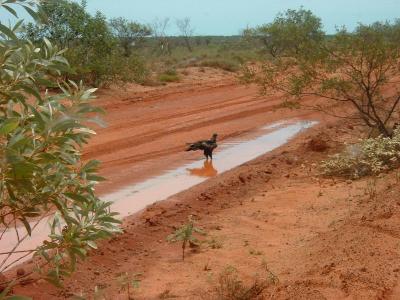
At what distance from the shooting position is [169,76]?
2856 cm

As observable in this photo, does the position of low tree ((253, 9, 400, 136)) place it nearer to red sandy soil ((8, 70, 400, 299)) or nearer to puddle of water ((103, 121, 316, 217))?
red sandy soil ((8, 70, 400, 299))

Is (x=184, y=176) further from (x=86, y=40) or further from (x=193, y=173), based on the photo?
(x=86, y=40)

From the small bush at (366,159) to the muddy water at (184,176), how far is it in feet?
7.56

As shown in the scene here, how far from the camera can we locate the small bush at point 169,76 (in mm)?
27909

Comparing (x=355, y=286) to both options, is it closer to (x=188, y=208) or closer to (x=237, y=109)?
(x=188, y=208)

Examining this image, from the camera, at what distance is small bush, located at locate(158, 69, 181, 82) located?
27909mm

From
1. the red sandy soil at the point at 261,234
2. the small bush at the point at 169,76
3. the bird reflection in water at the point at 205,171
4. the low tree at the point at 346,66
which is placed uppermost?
the low tree at the point at 346,66

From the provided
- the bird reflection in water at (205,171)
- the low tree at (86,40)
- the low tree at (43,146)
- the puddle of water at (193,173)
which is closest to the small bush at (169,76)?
the low tree at (86,40)

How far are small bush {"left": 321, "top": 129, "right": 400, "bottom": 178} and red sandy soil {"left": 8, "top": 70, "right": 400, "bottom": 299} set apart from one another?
33cm

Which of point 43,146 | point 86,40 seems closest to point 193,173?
point 43,146

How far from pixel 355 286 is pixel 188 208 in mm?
3883

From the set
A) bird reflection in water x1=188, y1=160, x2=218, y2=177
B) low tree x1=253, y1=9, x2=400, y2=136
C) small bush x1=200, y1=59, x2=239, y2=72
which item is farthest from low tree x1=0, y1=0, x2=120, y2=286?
small bush x1=200, y1=59, x2=239, y2=72

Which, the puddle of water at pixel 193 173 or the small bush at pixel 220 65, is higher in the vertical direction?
the small bush at pixel 220 65

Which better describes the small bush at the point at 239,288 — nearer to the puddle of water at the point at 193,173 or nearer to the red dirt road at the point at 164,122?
the puddle of water at the point at 193,173
